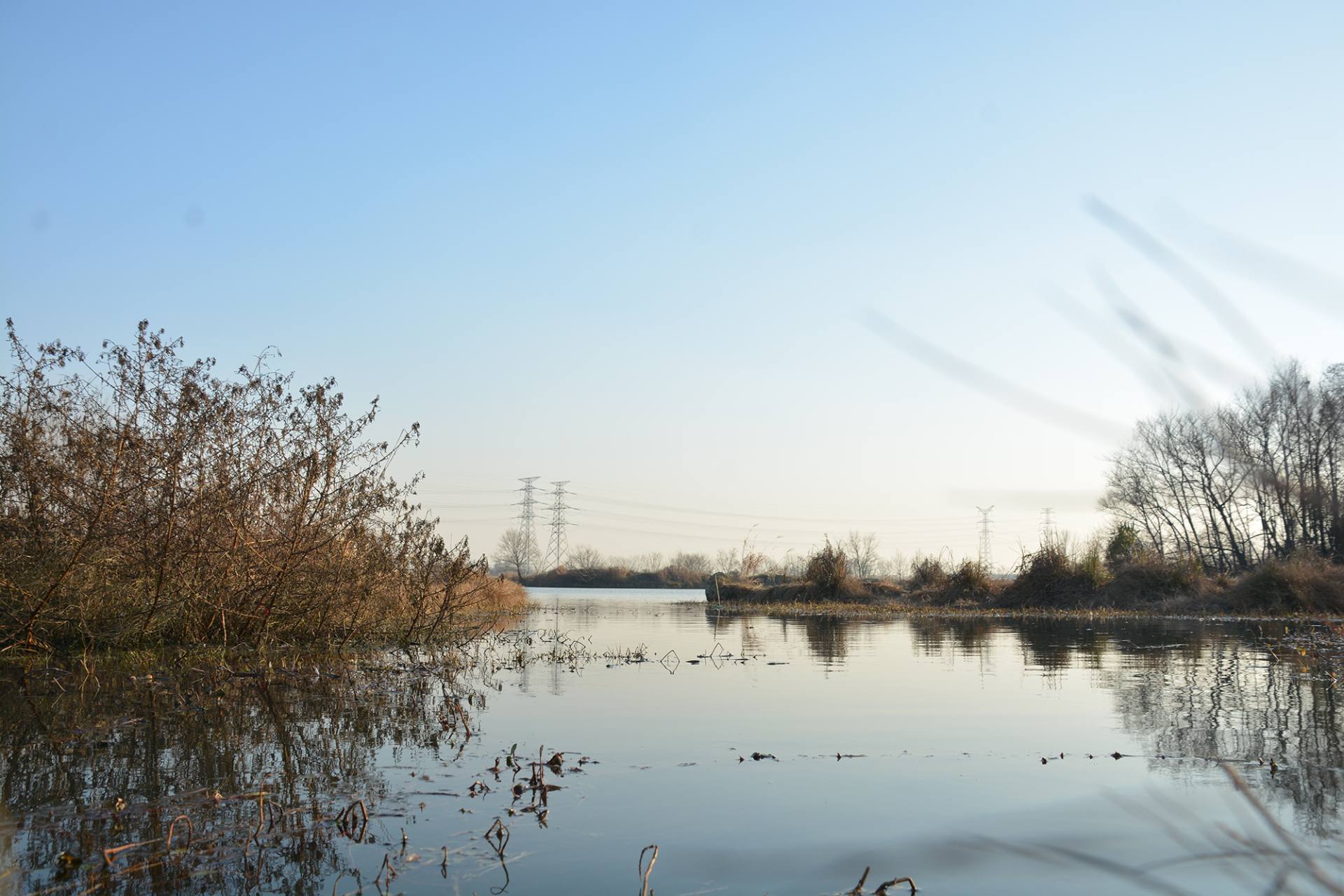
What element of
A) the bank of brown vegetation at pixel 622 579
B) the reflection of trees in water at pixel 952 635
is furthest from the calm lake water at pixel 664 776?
the bank of brown vegetation at pixel 622 579

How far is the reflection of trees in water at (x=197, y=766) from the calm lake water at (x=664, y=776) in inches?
1.0

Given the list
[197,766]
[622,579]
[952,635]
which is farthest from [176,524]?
[622,579]

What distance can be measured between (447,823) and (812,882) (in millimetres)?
2112

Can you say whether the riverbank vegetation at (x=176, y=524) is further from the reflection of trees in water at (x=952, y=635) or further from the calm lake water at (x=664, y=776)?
the reflection of trees in water at (x=952, y=635)

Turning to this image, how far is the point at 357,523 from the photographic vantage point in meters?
15.3

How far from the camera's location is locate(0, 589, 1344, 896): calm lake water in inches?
183

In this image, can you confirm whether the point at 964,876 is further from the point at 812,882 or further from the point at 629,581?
the point at 629,581

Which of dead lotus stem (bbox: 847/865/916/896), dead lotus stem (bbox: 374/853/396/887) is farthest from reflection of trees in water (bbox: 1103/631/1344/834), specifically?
dead lotus stem (bbox: 374/853/396/887)

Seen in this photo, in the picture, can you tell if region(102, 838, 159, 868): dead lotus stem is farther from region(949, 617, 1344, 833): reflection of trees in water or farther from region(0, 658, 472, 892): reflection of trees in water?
region(949, 617, 1344, 833): reflection of trees in water

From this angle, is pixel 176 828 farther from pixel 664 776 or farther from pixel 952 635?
pixel 952 635

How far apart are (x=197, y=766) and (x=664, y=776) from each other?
3.18 metres

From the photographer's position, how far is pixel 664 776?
22.4 ft

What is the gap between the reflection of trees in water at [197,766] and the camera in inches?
181

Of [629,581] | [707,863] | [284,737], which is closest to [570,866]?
[707,863]
